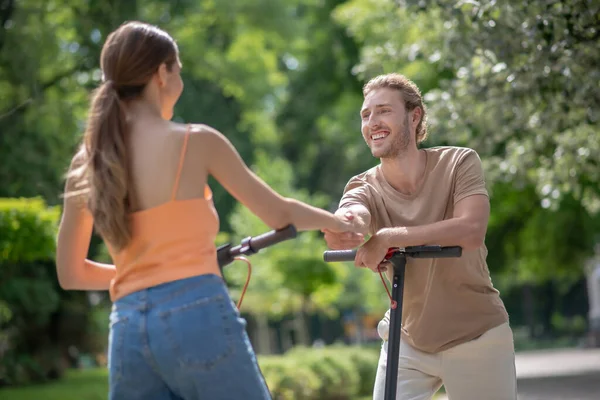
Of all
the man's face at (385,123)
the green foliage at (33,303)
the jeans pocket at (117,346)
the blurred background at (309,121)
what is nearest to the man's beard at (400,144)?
the man's face at (385,123)

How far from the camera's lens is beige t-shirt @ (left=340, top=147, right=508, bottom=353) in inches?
159

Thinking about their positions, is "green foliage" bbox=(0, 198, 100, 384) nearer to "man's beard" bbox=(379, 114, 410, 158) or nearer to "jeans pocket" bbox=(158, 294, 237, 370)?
"man's beard" bbox=(379, 114, 410, 158)

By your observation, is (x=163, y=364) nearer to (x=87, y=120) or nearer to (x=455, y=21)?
(x=87, y=120)

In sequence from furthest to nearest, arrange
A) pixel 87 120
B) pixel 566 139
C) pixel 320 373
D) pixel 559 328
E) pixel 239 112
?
1. pixel 559 328
2. pixel 239 112
3. pixel 320 373
4. pixel 566 139
5. pixel 87 120

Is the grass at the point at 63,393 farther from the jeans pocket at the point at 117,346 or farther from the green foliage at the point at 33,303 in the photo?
the jeans pocket at the point at 117,346

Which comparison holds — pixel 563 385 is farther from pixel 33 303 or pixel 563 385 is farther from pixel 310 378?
pixel 33 303

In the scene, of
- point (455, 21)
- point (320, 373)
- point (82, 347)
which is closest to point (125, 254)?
point (455, 21)

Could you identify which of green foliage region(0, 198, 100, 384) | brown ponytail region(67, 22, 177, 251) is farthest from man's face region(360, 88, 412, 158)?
green foliage region(0, 198, 100, 384)

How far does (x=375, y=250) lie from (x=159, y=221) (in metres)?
1.17

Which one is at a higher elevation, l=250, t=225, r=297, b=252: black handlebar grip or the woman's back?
the woman's back

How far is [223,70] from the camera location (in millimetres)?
26406

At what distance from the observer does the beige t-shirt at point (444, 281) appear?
13.3 ft

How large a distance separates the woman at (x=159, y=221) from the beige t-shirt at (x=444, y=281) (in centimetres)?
128

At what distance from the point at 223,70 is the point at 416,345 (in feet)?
74.6
